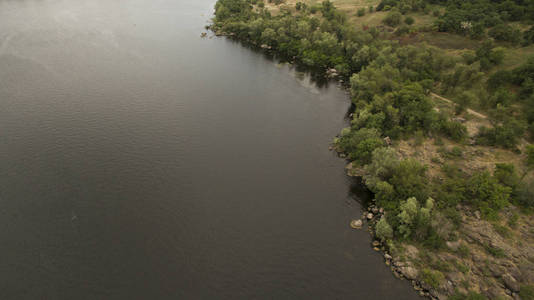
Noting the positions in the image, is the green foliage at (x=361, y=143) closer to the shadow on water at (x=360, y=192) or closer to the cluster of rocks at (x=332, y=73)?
the shadow on water at (x=360, y=192)

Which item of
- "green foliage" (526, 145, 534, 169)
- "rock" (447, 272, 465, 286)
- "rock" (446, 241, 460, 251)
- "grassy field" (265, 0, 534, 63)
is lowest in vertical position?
"rock" (447, 272, 465, 286)

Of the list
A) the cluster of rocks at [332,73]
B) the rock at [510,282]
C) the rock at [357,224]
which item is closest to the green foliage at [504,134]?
the rock at [510,282]

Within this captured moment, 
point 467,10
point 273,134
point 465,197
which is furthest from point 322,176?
point 467,10

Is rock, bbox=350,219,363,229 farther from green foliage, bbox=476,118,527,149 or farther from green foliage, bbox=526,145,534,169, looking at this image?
green foliage, bbox=476,118,527,149

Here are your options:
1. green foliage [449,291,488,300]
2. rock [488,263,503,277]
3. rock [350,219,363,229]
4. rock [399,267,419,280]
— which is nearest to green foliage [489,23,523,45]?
rock [488,263,503,277]

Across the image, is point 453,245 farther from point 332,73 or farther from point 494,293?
point 332,73
